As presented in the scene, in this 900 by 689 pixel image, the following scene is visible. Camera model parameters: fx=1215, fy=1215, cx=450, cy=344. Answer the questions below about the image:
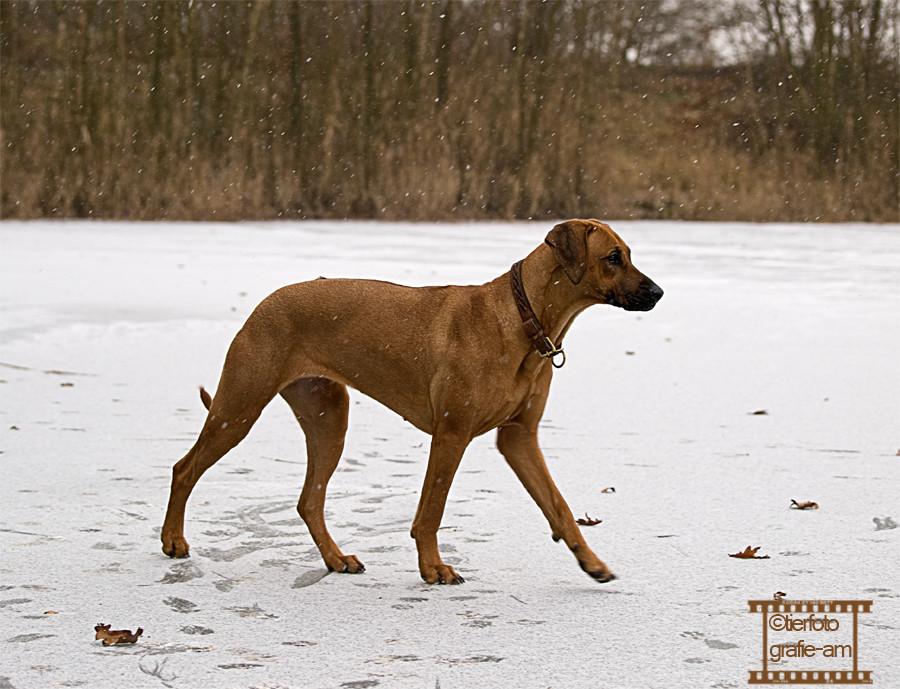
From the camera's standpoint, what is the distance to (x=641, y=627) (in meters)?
3.96

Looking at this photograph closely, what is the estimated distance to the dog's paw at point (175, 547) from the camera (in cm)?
470

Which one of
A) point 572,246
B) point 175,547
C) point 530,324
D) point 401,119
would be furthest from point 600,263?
point 401,119

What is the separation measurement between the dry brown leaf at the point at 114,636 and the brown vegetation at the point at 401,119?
1670cm

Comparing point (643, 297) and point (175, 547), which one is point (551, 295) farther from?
point (175, 547)

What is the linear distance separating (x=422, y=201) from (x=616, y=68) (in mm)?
5723

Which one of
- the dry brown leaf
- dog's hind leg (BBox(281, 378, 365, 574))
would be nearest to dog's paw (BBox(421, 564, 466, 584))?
dog's hind leg (BBox(281, 378, 365, 574))

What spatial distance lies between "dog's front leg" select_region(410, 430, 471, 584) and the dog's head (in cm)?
74

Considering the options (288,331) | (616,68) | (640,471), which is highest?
(616,68)

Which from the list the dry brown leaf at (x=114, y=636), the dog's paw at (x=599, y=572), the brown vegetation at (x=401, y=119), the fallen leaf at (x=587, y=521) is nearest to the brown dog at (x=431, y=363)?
the dog's paw at (x=599, y=572)

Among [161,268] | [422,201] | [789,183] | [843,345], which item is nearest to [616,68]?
[789,183]

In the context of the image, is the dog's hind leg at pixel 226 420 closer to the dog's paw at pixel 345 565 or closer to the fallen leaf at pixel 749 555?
the dog's paw at pixel 345 565

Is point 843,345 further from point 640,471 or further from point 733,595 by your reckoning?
point 733,595

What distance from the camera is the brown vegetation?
67.2ft

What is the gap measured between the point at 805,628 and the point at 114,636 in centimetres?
218
